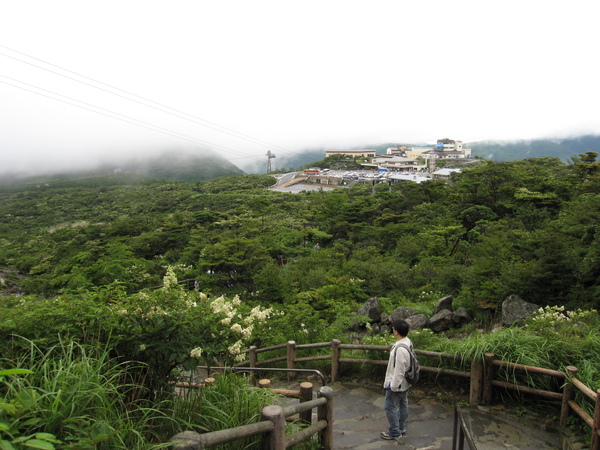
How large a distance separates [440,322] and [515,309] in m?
1.50

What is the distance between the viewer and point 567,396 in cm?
363

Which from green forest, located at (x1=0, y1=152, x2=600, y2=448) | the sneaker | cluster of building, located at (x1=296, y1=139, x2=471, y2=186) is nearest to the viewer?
green forest, located at (x1=0, y1=152, x2=600, y2=448)

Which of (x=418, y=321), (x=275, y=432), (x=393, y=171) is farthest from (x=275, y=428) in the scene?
(x=393, y=171)

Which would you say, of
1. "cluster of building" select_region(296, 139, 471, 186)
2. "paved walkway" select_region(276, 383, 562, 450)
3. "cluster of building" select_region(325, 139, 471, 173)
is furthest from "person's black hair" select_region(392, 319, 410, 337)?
"cluster of building" select_region(325, 139, 471, 173)

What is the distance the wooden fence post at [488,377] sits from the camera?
4.19 metres

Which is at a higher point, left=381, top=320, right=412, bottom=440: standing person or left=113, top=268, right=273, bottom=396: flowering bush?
left=113, top=268, right=273, bottom=396: flowering bush

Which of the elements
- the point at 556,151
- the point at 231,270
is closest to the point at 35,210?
the point at 231,270

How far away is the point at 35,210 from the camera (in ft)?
209

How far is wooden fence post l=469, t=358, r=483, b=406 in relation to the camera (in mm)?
4219

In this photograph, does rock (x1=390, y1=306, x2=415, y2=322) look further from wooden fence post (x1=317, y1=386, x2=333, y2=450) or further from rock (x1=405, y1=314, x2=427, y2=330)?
wooden fence post (x1=317, y1=386, x2=333, y2=450)

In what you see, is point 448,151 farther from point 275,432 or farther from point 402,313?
point 275,432

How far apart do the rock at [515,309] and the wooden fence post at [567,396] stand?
3665 mm

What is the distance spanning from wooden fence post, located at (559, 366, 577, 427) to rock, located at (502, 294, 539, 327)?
3665mm

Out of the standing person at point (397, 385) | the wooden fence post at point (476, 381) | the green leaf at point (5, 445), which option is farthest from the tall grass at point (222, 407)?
the wooden fence post at point (476, 381)
